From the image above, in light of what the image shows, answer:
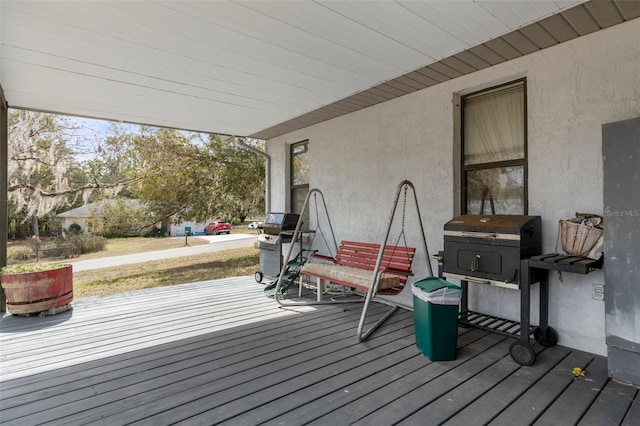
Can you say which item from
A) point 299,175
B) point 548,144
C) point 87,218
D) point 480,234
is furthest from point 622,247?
point 87,218

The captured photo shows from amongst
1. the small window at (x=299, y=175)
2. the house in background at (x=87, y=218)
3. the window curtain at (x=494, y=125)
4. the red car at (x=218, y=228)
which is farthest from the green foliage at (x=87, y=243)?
the window curtain at (x=494, y=125)

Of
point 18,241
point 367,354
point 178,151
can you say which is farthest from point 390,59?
point 18,241

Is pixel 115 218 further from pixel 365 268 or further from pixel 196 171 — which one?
pixel 365 268

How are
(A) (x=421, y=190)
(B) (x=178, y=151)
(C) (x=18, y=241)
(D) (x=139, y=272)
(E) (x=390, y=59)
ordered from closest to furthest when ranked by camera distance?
(E) (x=390, y=59) → (A) (x=421, y=190) → (D) (x=139, y=272) → (B) (x=178, y=151) → (C) (x=18, y=241)

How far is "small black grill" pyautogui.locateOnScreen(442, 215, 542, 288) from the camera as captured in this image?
8.63 ft

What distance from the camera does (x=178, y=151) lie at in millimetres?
9992

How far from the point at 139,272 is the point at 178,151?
12.2 ft

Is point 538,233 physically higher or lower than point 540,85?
lower

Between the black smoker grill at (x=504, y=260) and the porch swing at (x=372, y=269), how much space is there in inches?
22.8

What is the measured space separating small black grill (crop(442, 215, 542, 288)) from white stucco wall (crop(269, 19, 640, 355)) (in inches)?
16.2

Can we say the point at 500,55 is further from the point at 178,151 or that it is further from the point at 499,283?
the point at 178,151

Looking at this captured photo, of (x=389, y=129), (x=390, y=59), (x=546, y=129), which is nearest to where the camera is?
(x=546, y=129)

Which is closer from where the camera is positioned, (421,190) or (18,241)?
(421,190)

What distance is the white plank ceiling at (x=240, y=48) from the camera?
2.36 meters
